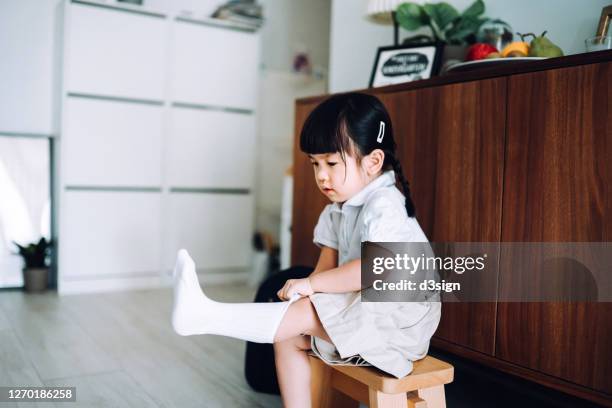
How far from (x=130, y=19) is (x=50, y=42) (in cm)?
46

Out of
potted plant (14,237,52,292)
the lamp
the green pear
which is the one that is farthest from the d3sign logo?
potted plant (14,237,52,292)

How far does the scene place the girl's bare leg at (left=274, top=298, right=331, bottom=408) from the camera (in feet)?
3.79

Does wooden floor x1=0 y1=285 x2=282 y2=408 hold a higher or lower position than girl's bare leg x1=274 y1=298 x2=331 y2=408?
lower

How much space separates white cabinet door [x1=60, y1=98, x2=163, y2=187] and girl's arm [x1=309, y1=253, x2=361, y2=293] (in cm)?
207

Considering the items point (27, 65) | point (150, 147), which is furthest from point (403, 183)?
point (27, 65)

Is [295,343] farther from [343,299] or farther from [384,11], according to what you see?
[384,11]

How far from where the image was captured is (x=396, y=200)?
3.96 ft

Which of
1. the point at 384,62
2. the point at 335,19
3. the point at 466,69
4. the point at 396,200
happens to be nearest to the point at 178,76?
the point at 335,19

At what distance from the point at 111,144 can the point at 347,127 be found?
204cm

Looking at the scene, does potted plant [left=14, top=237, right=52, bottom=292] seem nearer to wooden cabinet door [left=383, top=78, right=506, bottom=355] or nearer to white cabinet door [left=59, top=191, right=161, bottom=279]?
white cabinet door [left=59, top=191, right=161, bottom=279]

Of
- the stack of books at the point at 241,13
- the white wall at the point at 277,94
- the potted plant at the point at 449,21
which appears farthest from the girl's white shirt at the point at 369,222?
the white wall at the point at 277,94

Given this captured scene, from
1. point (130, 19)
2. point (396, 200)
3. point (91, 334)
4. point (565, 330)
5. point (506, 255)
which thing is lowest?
point (91, 334)

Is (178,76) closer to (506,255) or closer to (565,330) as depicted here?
(506,255)

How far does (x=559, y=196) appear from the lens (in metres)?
1.18
